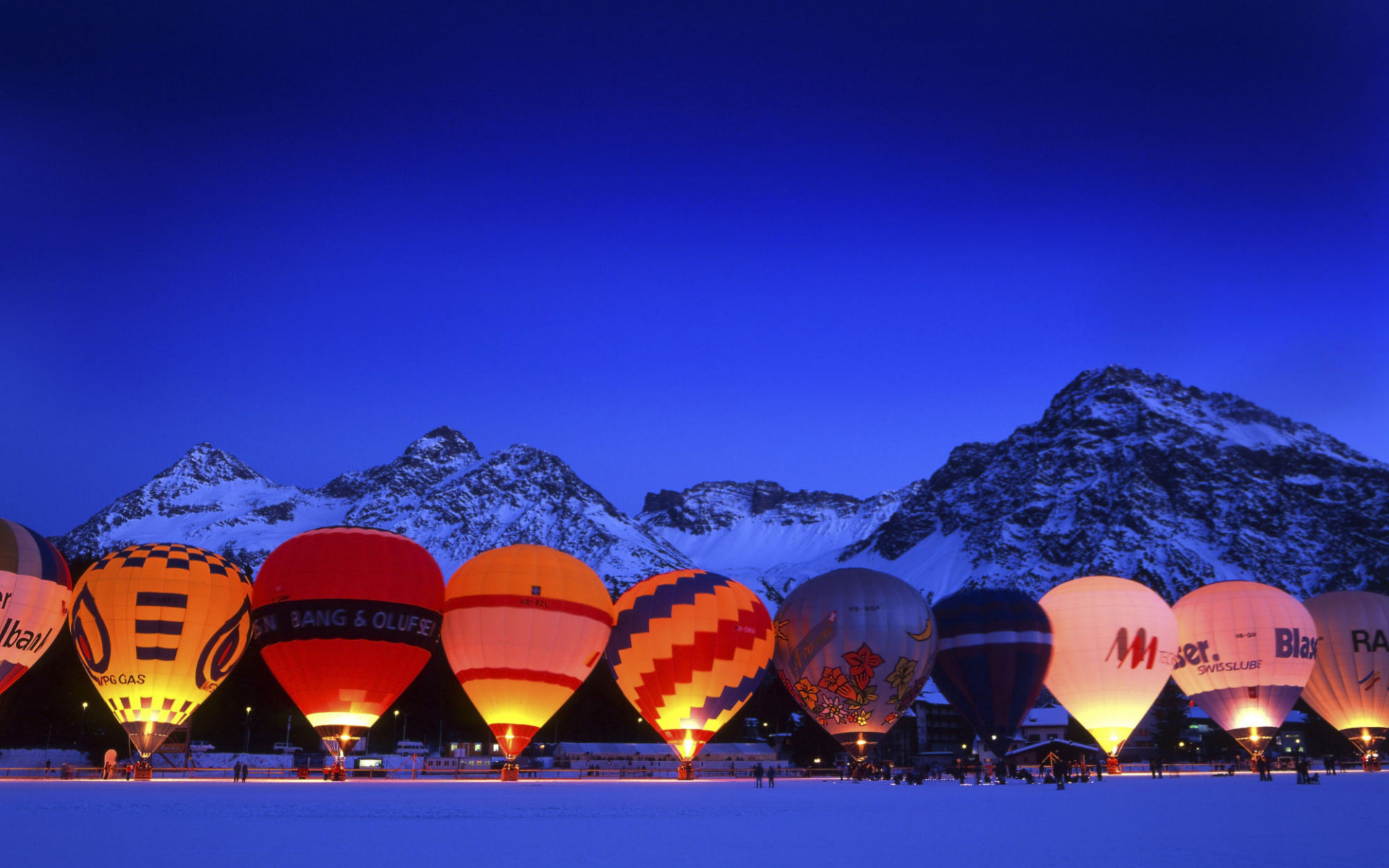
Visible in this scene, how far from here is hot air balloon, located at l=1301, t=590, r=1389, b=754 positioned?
42.9 m

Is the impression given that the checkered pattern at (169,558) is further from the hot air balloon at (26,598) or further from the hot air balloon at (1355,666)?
the hot air balloon at (1355,666)

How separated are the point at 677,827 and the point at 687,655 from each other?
19605 millimetres

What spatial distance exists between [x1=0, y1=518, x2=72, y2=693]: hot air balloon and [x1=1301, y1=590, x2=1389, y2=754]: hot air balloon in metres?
46.6

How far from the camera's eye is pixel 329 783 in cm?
2906

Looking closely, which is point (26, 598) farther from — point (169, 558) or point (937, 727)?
point (937, 727)

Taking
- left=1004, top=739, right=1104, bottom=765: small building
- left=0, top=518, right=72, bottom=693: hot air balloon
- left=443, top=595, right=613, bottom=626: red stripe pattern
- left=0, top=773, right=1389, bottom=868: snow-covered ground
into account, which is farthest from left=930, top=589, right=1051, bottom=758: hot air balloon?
left=0, top=518, right=72, bottom=693: hot air balloon

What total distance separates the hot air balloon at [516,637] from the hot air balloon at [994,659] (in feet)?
45.9

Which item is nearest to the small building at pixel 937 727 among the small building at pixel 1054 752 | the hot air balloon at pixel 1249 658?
the small building at pixel 1054 752

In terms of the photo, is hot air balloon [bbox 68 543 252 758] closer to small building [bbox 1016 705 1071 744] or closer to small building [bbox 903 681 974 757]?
small building [bbox 1016 705 1071 744]

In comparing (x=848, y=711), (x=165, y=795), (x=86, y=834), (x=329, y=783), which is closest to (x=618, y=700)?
(x=848, y=711)

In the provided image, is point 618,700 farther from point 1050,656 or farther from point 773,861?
point 773,861

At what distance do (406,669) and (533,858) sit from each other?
845 inches

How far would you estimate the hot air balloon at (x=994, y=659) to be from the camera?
37344 millimetres

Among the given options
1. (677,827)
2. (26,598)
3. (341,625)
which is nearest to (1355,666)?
(677,827)
